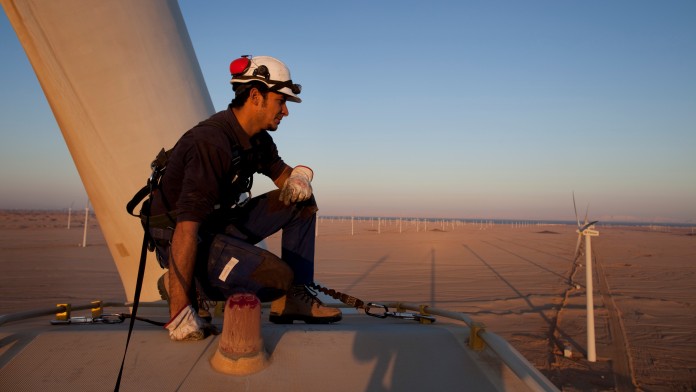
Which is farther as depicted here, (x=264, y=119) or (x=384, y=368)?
(x=264, y=119)

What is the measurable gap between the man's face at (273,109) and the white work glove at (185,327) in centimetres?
118

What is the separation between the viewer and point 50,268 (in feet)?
39.9

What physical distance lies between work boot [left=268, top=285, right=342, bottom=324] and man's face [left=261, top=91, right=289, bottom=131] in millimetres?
965

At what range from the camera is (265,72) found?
2543 millimetres

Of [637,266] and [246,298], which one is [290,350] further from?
[637,266]

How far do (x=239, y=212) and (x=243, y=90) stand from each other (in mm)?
745

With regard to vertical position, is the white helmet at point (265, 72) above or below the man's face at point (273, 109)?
above

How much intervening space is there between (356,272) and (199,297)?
11.0m

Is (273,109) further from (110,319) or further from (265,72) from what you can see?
(110,319)

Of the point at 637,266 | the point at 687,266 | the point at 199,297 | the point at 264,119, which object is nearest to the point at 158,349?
the point at 199,297

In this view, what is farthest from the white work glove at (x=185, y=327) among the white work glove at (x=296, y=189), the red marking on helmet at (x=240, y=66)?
the red marking on helmet at (x=240, y=66)

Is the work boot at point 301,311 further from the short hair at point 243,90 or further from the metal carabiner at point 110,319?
the short hair at point 243,90

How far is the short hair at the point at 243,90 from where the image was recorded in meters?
2.59

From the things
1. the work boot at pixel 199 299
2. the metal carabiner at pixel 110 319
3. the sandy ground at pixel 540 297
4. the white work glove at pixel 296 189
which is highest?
the white work glove at pixel 296 189
